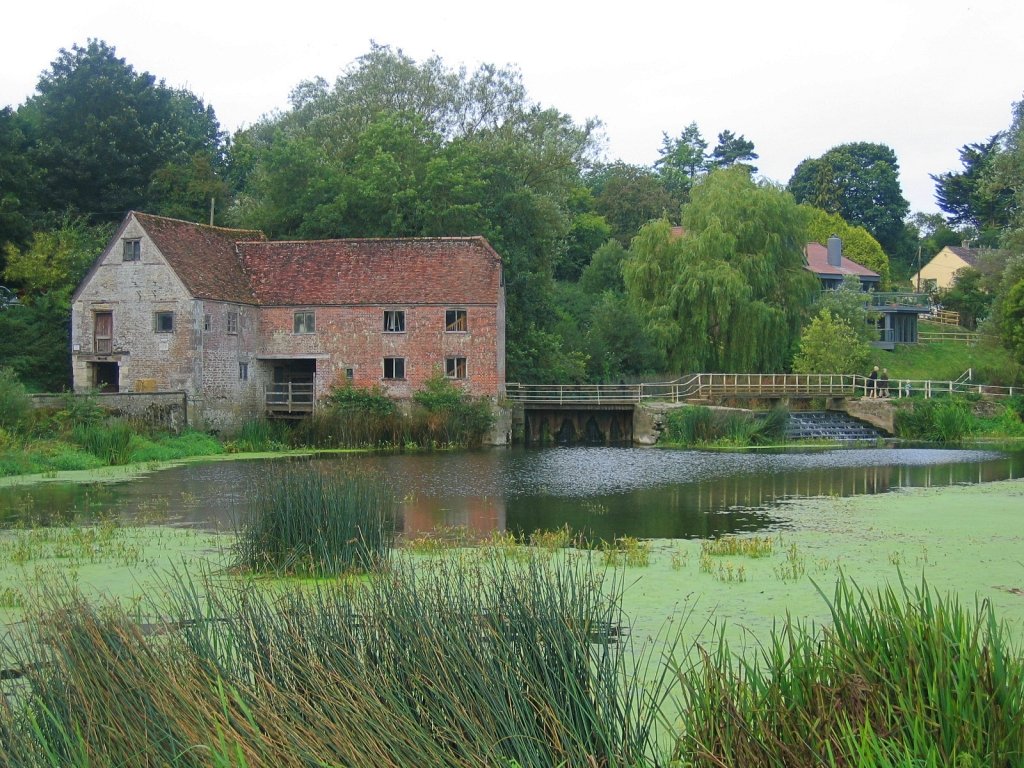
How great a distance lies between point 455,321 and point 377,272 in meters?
3.50

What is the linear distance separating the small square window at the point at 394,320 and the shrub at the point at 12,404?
14.5 m

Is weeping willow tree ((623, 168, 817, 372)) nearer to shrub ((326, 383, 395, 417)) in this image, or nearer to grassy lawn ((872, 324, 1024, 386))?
grassy lawn ((872, 324, 1024, 386))

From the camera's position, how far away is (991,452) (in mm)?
35531

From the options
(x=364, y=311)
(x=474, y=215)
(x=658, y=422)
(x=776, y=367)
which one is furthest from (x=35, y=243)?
(x=776, y=367)

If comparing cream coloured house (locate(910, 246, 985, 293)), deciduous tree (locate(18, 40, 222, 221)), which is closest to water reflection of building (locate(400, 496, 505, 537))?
deciduous tree (locate(18, 40, 222, 221))

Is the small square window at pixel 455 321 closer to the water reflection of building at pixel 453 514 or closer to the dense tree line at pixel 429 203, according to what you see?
the dense tree line at pixel 429 203

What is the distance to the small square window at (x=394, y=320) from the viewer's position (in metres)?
41.4

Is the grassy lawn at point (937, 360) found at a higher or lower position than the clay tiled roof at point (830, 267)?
lower

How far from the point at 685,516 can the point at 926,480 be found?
29.6ft

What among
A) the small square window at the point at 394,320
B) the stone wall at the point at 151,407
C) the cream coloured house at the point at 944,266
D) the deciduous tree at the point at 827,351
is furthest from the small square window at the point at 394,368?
the cream coloured house at the point at 944,266

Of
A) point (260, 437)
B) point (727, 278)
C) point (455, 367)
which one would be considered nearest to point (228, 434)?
point (260, 437)

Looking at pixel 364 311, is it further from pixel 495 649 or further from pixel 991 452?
pixel 495 649

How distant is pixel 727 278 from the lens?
46.8 meters

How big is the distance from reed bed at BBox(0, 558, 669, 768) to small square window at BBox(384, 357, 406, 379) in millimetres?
34837
